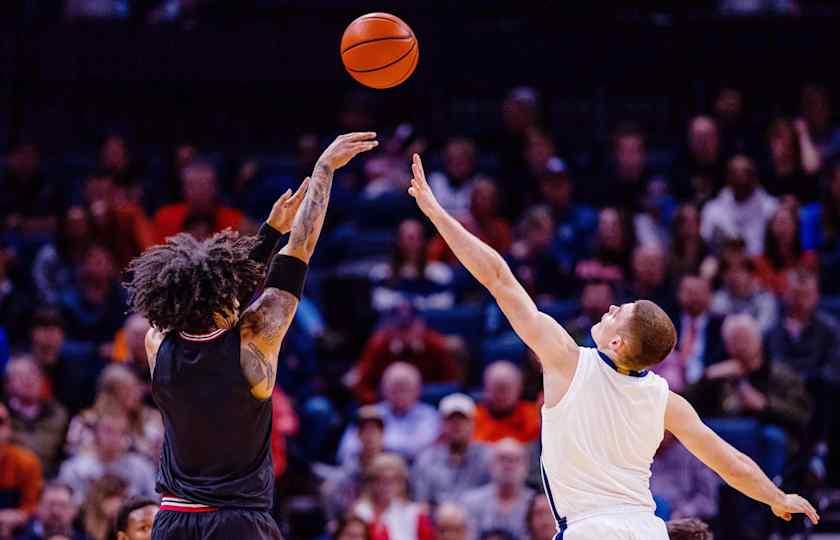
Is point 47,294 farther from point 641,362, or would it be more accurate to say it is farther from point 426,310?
point 641,362

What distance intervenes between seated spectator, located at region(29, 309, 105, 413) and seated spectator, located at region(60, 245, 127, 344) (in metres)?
0.60

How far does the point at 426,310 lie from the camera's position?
12.5 m

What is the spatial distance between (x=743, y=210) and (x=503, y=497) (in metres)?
4.24

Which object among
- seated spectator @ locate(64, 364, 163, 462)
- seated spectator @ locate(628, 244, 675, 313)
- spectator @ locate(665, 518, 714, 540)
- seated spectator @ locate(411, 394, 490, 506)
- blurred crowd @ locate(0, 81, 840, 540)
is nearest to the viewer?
spectator @ locate(665, 518, 714, 540)

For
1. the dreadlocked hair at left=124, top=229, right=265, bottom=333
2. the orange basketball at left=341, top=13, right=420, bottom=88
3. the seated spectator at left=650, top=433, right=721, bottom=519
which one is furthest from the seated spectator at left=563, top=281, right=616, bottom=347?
the dreadlocked hair at left=124, top=229, right=265, bottom=333

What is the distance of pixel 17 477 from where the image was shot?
10.4 m

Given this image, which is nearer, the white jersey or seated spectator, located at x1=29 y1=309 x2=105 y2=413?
the white jersey

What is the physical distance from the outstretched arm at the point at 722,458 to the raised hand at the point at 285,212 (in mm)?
1962

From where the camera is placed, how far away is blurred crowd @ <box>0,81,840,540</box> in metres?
10.2

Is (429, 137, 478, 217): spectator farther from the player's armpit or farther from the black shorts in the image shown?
the black shorts

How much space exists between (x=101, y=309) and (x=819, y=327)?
619 cm

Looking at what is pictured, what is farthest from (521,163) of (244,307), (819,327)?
(244,307)

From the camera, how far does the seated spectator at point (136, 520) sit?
6.78m

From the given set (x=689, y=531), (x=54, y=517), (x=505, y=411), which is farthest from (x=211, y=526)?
(x=505, y=411)
